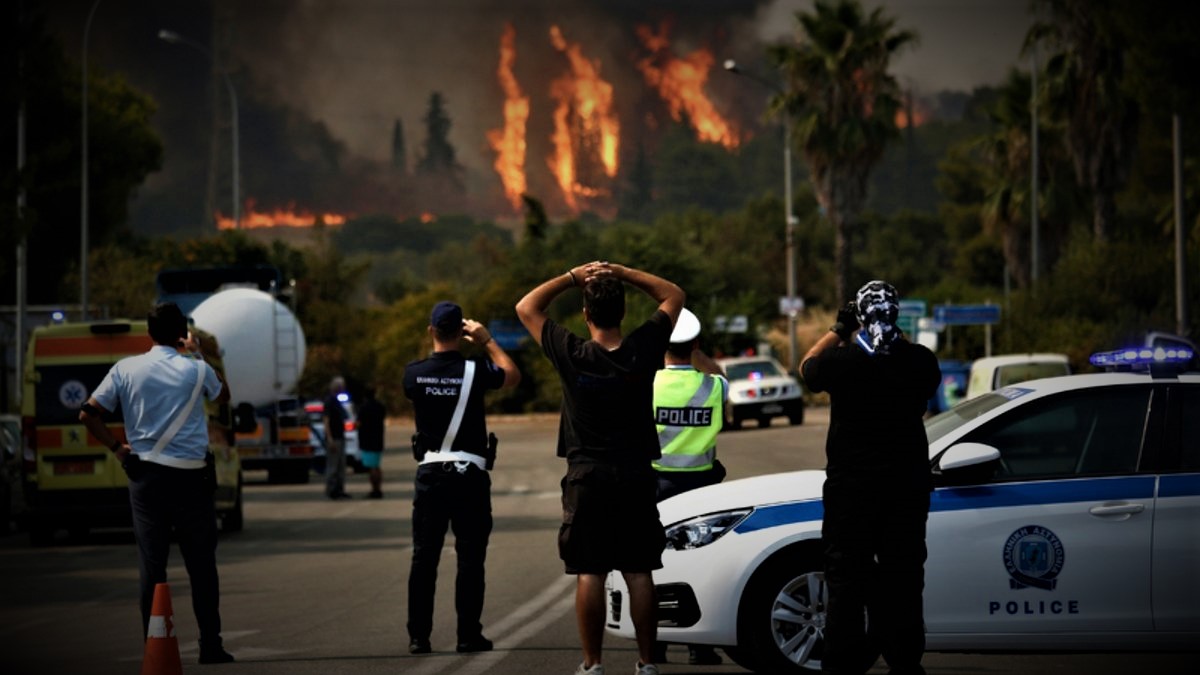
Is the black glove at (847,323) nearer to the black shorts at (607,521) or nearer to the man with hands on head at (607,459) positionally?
the man with hands on head at (607,459)

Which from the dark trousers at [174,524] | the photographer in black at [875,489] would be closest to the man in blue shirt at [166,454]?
the dark trousers at [174,524]

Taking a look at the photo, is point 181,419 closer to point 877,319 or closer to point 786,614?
point 786,614

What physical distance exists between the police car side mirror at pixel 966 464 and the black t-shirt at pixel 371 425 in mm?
18970

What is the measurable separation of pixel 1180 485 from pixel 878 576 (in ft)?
6.37

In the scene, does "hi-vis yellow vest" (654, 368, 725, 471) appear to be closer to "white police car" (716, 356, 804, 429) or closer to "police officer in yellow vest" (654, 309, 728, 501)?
"police officer in yellow vest" (654, 309, 728, 501)

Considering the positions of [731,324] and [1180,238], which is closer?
[1180,238]

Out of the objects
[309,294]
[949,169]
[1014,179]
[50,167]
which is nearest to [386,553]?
[50,167]

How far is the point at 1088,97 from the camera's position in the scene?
50312mm

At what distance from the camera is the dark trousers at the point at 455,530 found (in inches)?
417

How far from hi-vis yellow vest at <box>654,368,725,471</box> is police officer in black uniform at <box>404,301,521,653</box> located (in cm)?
83

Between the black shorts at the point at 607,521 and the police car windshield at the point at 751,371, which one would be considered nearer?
the black shorts at the point at 607,521

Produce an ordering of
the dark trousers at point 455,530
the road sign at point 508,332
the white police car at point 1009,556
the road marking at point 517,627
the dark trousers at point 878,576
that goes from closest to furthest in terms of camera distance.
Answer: the dark trousers at point 878,576 → the white police car at point 1009,556 → the road marking at point 517,627 → the dark trousers at point 455,530 → the road sign at point 508,332

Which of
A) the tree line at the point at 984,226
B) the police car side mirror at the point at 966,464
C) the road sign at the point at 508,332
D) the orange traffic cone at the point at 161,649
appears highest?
the tree line at the point at 984,226

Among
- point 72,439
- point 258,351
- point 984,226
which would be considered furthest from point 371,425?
point 984,226
